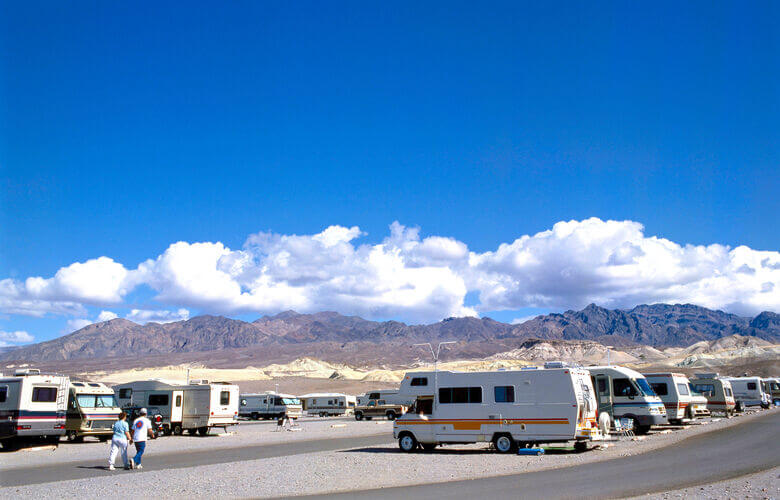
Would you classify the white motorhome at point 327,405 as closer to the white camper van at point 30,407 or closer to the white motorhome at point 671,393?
the white motorhome at point 671,393

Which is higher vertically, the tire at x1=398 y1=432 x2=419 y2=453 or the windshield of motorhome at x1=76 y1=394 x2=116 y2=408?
the windshield of motorhome at x1=76 y1=394 x2=116 y2=408

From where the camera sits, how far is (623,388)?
30703mm

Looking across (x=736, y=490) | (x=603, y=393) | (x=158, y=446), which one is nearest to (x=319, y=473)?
(x=736, y=490)

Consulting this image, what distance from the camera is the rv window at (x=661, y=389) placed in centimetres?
3484

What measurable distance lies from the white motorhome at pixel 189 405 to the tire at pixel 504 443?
18.7 m

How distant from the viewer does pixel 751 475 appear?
16.1m

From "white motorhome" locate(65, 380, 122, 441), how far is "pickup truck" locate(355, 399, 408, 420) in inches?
1087

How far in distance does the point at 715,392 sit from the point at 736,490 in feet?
117

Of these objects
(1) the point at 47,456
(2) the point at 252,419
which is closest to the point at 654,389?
(1) the point at 47,456

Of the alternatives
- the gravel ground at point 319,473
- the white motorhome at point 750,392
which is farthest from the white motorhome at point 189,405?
the white motorhome at point 750,392

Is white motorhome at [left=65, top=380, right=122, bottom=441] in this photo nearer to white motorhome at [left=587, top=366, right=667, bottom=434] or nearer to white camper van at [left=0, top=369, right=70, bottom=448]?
white camper van at [left=0, top=369, right=70, bottom=448]

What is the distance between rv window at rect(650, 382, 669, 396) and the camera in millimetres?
34844

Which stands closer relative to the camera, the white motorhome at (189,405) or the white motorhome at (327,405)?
the white motorhome at (189,405)

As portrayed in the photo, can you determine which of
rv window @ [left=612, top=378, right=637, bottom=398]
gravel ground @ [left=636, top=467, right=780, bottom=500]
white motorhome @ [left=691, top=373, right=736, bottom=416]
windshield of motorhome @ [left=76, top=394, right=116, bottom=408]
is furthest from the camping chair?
windshield of motorhome @ [left=76, top=394, right=116, bottom=408]
